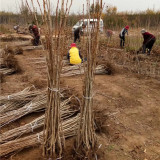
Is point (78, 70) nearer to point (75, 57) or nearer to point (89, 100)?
point (75, 57)

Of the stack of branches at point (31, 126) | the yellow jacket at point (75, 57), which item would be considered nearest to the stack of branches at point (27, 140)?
the stack of branches at point (31, 126)

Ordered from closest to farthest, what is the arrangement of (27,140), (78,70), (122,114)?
(27,140) < (122,114) < (78,70)

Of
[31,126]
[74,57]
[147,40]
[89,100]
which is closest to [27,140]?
[31,126]

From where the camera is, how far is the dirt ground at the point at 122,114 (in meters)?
2.01

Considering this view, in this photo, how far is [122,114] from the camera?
2803 mm

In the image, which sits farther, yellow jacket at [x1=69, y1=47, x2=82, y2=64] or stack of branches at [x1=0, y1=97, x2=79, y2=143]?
yellow jacket at [x1=69, y1=47, x2=82, y2=64]

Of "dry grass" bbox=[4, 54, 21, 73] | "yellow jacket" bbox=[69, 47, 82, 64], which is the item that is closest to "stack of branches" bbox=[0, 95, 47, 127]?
"dry grass" bbox=[4, 54, 21, 73]

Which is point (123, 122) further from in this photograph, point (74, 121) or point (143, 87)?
point (143, 87)

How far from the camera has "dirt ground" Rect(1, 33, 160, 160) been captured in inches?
79.1

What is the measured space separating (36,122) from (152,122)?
1691 mm

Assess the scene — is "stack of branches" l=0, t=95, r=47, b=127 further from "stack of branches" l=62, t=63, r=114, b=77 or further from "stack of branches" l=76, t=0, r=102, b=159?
"stack of branches" l=62, t=63, r=114, b=77

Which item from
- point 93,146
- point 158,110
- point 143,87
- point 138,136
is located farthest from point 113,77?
point 93,146

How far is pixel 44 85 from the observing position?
3533 millimetres

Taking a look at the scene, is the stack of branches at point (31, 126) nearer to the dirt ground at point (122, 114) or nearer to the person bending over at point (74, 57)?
the dirt ground at point (122, 114)
